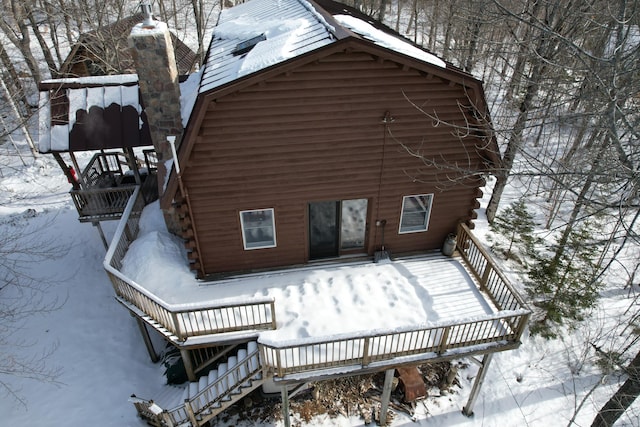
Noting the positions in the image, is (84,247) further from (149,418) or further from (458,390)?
(458,390)

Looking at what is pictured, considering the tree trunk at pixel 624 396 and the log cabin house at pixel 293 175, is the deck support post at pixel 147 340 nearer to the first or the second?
the log cabin house at pixel 293 175

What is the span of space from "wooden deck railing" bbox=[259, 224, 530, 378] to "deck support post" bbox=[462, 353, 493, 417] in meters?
0.79

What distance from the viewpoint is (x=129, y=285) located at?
8750 mm

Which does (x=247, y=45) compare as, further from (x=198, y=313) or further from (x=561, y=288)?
(x=561, y=288)

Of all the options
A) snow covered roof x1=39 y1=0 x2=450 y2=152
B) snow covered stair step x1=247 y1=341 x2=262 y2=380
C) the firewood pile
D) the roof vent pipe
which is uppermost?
the roof vent pipe

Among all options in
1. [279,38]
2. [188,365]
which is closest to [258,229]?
[188,365]

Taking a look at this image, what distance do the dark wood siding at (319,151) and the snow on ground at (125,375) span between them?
2.09 meters

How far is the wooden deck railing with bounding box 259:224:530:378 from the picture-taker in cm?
781

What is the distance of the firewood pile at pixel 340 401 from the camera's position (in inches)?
384

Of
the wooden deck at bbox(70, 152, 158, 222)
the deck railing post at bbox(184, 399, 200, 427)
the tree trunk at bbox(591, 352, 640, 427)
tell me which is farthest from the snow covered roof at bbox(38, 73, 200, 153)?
the tree trunk at bbox(591, 352, 640, 427)

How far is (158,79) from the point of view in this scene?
8.73m

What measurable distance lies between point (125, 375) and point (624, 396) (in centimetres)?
1148

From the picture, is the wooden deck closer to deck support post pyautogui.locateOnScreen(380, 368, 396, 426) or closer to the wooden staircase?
the wooden staircase

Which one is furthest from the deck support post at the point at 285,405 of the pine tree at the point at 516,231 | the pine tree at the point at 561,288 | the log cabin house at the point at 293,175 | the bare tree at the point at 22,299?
the pine tree at the point at 516,231
